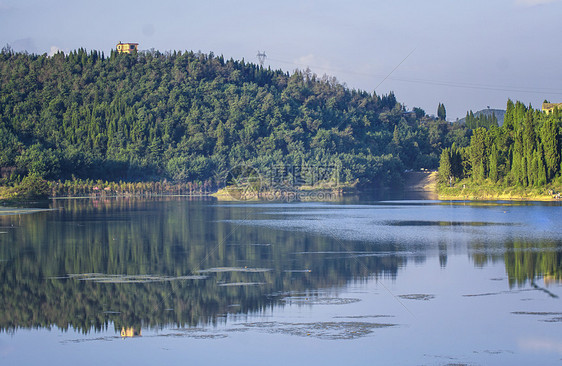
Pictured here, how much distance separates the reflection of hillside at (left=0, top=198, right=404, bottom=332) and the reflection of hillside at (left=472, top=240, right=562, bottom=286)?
3.65 metres

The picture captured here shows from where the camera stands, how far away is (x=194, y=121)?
511ft

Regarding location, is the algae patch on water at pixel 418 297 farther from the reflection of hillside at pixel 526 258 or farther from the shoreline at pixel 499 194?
the shoreline at pixel 499 194

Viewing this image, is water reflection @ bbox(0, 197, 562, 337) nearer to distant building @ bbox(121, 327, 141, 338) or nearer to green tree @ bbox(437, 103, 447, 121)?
distant building @ bbox(121, 327, 141, 338)

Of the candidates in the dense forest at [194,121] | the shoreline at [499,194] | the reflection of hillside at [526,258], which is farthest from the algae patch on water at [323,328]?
the dense forest at [194,121]

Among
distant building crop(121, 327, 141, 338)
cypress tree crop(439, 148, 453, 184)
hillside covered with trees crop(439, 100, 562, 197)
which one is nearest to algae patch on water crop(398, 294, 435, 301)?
distant building crop(121, 327, 141, 338)

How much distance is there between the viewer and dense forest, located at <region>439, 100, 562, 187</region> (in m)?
64.2

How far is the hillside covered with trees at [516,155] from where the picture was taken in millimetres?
64250

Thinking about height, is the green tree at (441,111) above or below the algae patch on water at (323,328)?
above

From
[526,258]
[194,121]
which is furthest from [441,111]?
[526,258]

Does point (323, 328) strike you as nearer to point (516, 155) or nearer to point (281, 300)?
point (281, 300)

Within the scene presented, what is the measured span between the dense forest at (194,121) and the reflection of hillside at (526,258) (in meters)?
95.6

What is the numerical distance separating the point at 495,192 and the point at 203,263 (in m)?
57.0

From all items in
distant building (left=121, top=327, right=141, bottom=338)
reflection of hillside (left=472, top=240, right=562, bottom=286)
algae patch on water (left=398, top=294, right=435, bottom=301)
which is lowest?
distant building (left=121, top=327, right=141, bottom=338)

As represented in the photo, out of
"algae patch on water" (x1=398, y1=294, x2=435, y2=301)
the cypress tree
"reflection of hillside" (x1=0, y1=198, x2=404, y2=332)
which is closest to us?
"reflection of hillside" (x1=0, y1=198, x2=404, y2=332)
